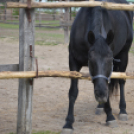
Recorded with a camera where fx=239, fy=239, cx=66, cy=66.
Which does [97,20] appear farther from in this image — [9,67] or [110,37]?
[9,67]

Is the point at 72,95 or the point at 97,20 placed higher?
the point at 97,20

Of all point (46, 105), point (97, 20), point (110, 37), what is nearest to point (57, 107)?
point (46, 105)

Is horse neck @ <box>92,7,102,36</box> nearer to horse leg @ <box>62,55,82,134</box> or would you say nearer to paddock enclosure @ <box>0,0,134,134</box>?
Result: horse leg @ <box>62,55,82,134</box>

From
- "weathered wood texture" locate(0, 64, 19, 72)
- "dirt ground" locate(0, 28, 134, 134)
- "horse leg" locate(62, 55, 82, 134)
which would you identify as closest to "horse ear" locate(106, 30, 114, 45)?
"horse leg" locate(62, 55, 82, 134)

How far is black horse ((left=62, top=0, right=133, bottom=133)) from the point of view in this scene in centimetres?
256

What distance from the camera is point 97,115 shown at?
3.93 metres

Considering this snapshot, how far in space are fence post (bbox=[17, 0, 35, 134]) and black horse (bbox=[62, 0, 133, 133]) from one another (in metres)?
0.57

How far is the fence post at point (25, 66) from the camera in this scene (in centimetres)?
268

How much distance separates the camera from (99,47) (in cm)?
260

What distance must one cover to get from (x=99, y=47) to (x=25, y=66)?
2.85ft

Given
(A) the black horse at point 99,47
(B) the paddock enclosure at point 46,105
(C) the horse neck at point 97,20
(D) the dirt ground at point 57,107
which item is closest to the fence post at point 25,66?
(B) the paddock enclosure at point 46,105

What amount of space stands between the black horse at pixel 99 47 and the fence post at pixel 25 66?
1.88 ft

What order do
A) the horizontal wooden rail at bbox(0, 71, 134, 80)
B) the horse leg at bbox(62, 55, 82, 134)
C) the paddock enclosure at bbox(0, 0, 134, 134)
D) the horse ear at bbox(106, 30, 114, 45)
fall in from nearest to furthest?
1. the horizontal wooden rail at bbox(0, 71, 134, 80)
2. the horse ear at bbox(106, 30, 114, 45)
3. the paddock enclosure at bbox(0, 0, 134, 134)
4. the horse leg at bbox(62, 55, 82, 134)

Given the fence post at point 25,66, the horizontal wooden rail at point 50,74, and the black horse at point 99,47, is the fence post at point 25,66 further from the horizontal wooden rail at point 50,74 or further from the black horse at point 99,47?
the black horse at point 99,47
